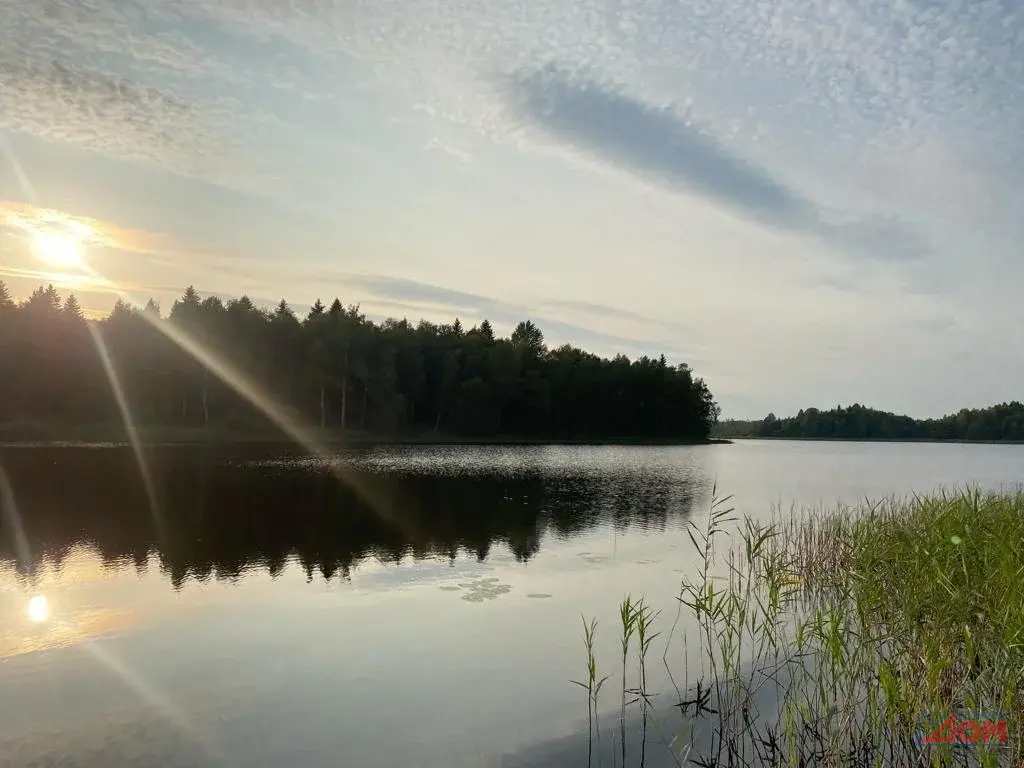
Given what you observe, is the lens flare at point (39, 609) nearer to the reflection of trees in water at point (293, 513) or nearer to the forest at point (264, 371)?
the reflection of trees in water at point (293, 513)

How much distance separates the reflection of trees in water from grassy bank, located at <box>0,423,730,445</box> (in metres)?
18.7

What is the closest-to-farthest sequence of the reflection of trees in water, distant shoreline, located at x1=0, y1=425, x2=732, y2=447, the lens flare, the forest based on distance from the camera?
the lens flare
the reflection of trees in water
distant shoreline, located at x1=0, y1=425, x2=732, y2=447
the forest

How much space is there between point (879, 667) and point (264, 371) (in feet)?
245

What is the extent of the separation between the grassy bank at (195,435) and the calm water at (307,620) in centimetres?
3366

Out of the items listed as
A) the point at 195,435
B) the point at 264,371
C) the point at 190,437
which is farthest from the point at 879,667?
the point at 264,371

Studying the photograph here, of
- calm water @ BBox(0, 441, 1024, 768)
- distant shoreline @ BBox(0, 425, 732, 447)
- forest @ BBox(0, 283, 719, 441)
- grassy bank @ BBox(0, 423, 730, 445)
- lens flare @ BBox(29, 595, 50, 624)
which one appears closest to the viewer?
calm water @ BBox(0, 441, 1024, 768)

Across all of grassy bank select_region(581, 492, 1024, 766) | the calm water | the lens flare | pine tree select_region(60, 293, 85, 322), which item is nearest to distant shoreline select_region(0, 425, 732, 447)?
pine tree select_region(60, 293, 85, 322)

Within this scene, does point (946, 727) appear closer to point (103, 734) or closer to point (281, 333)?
point (103, 734)

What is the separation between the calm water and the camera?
8062 mm

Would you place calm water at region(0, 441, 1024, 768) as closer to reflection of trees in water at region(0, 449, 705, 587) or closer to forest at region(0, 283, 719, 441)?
reflection of trees in water at region(0, 449, 705, 587)

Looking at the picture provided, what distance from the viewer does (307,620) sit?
12.8 meters

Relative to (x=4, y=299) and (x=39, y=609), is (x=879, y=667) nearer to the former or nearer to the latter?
(x=39, y=609)

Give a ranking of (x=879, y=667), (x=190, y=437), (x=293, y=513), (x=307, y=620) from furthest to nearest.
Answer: (x=190, y=437) → (x=293, y=513) → (x=307, y=620) → (x=879, y=667)

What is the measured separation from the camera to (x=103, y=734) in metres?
8.01
